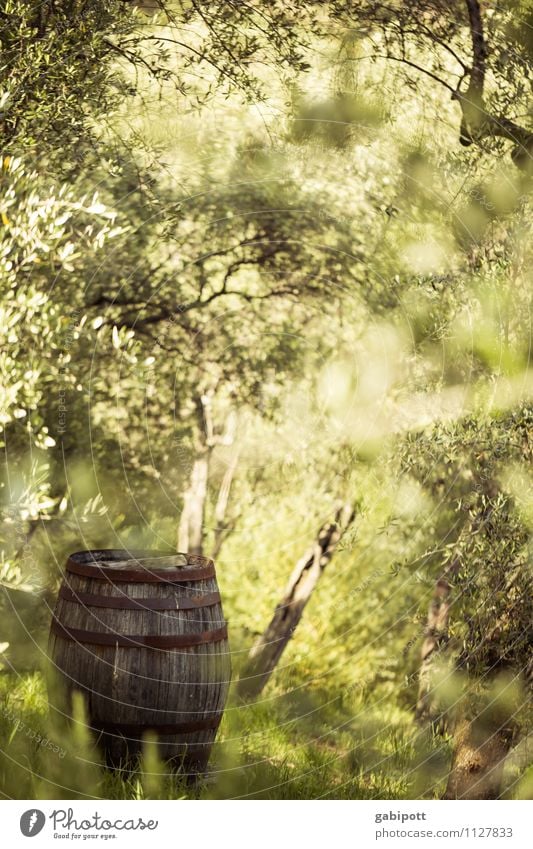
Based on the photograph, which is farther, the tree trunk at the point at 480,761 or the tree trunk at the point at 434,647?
the tree trunk at the point at 434,647

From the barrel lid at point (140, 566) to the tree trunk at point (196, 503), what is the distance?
4.34ft

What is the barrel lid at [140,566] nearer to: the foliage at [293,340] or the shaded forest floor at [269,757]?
the shaded forest floor at [269,757]

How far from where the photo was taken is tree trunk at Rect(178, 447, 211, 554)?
5.86 m

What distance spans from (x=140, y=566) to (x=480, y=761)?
209 cm

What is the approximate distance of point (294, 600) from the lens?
580 cm

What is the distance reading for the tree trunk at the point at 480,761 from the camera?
482 centimetres

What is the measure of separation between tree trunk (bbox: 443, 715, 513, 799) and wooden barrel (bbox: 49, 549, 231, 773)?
1485 mm

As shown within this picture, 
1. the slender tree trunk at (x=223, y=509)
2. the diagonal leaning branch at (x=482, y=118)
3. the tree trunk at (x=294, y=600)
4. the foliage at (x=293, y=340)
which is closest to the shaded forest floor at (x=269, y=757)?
the foliage at (x=293, y=340)

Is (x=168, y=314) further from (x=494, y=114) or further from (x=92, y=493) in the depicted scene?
(x=494, y=114)

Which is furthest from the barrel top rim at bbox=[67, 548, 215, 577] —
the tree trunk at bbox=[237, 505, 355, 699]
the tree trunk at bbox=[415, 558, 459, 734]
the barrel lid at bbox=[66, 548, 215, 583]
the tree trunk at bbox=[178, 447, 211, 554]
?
the tree trunk at bbox=[415, 558, 459, 734]

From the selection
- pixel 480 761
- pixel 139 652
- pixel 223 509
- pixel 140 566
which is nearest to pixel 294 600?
pixel 223 509

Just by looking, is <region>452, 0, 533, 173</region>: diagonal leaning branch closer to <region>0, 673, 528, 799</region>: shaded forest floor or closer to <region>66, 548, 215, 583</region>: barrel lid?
<region>66, 548, 215, 583</region>: barrel lid

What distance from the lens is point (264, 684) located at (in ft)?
18.8

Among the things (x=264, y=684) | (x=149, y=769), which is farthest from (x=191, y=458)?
(x=149, y=769)
